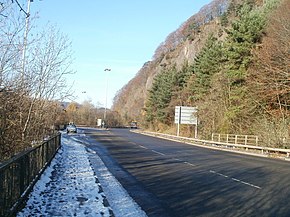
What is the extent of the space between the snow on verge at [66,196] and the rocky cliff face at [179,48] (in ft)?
269

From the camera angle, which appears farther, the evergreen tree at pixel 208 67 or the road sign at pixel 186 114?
the road sign at pixel 186 114

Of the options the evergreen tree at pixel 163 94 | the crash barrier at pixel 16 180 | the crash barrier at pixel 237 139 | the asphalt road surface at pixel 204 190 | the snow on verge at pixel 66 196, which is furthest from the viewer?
the evergreen tree at pixel 163 94

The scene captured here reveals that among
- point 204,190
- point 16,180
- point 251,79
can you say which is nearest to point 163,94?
point 251,79

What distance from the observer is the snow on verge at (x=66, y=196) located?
8.62 m

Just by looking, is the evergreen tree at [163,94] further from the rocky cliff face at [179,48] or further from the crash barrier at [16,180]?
the crash barrier at [16,180]

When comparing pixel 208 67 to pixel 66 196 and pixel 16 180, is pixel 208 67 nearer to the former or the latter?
pixel 66 196

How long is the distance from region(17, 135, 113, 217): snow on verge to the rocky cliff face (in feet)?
269

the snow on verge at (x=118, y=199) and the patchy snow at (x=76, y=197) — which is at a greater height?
the patchy snow at (x=76, y=197)

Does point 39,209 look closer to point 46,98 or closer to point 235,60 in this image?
point 46,98

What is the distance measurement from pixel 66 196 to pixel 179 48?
385 ft

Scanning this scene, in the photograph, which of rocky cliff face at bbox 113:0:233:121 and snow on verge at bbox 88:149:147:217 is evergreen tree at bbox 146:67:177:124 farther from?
snow on verge at bbox 88:149:147:217

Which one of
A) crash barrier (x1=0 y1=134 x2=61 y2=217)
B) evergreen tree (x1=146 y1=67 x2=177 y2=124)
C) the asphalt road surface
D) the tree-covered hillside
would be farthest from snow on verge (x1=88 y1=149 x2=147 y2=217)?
evergreen tree (x1=146 y1=67 x2=177 y2=124)

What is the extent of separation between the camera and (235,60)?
4038cm

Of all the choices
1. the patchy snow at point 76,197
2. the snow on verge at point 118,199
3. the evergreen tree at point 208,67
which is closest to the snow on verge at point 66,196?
the patchy snow at point 76,197
